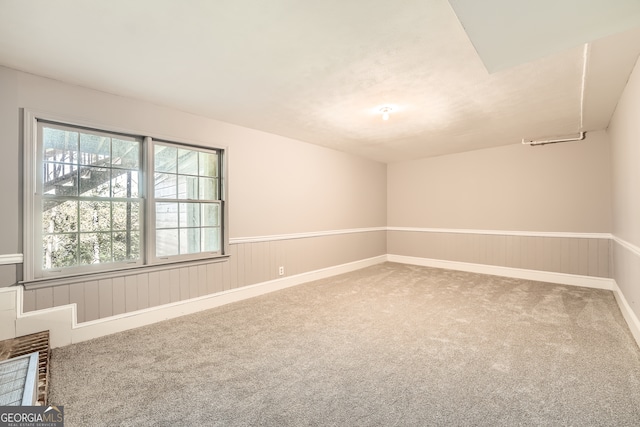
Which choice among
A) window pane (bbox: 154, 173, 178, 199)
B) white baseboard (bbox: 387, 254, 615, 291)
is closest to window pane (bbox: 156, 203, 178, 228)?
window pane (bbox: 154, 173, 178, 199)

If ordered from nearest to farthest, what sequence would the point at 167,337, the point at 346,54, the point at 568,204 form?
the point at 346,54
the point at 167,337
the point at 568,204

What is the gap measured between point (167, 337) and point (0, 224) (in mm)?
1625

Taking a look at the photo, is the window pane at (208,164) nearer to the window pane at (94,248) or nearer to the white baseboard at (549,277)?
the window pane at (94,248)

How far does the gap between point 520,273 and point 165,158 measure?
19.1 ft

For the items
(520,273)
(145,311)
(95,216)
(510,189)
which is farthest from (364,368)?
(510,189)

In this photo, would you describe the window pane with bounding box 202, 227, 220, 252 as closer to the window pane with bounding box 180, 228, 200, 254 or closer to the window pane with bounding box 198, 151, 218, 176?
the window pane with bounding box 180, 228, 200, 254

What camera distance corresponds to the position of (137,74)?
2.46 metres

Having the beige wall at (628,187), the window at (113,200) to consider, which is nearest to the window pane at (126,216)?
the window at (113,200)

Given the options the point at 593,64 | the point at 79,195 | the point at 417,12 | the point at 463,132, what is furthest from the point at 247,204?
the point at 593,64

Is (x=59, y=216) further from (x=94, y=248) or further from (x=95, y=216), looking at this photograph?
(x=94, y=248)

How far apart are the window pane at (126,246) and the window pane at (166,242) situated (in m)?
0.20

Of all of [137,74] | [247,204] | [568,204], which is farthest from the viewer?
[568,204]

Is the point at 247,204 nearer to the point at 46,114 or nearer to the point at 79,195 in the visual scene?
the point at 79,195

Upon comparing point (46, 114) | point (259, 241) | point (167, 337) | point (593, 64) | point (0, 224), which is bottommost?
point (167, 337)
